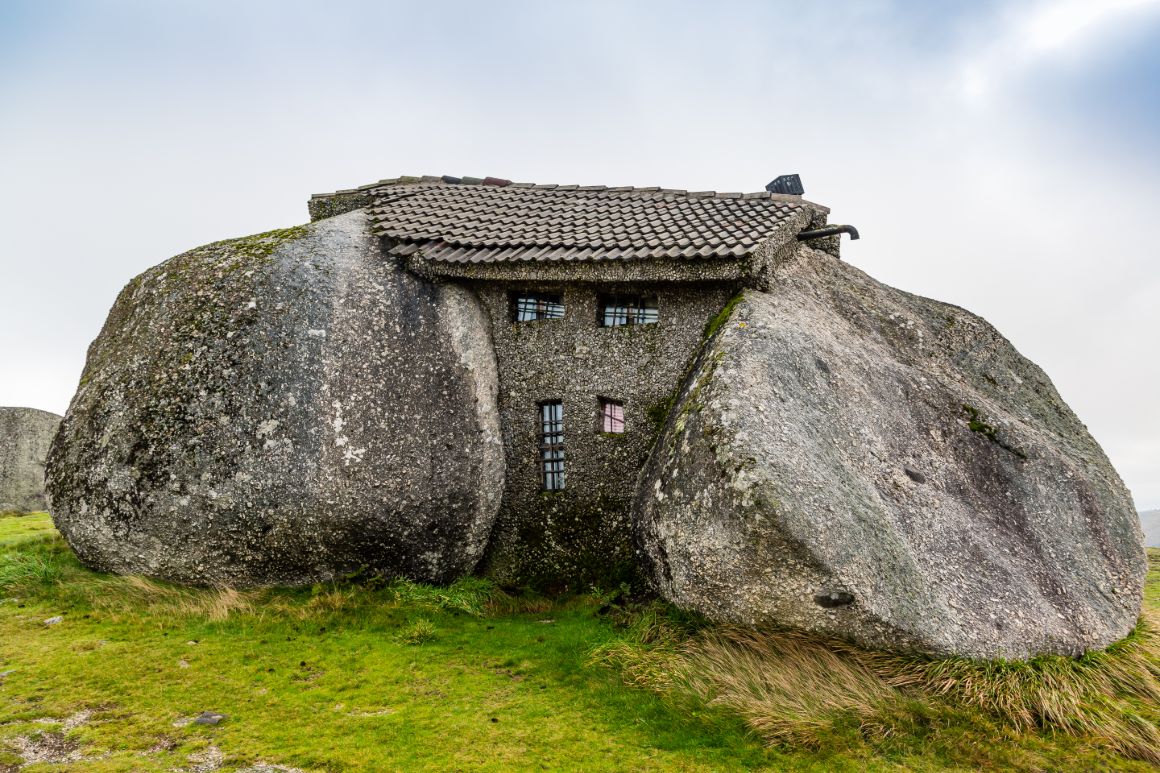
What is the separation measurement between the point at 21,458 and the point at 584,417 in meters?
21.6

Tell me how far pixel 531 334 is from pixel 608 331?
128 cm

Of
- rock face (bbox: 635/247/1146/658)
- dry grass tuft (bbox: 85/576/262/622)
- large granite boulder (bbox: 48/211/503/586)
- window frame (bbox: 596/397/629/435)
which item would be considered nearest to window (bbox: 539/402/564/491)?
window frame (bbox: 596/397/629/435)

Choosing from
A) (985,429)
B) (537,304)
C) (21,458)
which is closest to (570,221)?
(537,304)

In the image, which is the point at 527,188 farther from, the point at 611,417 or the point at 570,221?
the point at 611,417

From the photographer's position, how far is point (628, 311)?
1272 cm

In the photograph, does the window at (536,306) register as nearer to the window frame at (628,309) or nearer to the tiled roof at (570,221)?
the window frame at (628,309)

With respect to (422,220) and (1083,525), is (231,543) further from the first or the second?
(1083,525)

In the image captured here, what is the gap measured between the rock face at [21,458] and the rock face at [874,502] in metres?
23.2

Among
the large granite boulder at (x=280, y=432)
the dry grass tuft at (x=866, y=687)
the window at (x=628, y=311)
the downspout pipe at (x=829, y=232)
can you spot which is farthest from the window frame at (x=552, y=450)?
the downspout pipe at (x=829, y=232)

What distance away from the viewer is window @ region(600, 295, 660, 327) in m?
12.6

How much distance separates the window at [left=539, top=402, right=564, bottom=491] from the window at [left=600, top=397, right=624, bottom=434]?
0.64 metres

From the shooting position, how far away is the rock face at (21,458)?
2481cm

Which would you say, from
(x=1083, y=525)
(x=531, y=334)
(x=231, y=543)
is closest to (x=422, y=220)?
(x=531, y=334)

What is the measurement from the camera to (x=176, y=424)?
11.2m
